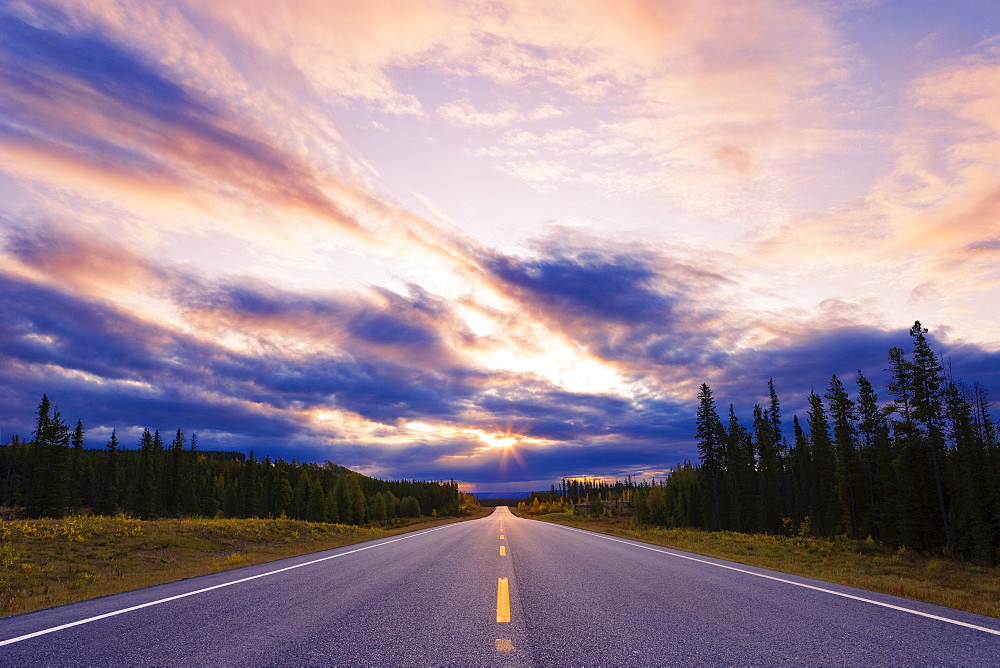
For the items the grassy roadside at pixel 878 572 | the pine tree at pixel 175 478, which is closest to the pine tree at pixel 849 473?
the grassy roadside at pixel 878 572

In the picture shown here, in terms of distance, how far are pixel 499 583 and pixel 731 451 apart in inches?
3065

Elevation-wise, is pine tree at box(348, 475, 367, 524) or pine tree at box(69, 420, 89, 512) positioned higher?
pine tree at box(69, 420, 89, 512)

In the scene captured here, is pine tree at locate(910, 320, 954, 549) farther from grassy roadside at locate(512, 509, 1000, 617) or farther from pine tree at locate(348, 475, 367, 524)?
pine tree at locate(348, 475, 367, 524)

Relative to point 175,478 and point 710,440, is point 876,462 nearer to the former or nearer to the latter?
point 710,440

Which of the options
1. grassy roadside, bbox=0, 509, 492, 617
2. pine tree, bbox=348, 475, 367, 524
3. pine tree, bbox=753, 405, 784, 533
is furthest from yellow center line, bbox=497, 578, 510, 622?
pine tree, bbox=348, 475, 367, 524

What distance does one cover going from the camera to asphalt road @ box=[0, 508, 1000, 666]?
4867 millimetres

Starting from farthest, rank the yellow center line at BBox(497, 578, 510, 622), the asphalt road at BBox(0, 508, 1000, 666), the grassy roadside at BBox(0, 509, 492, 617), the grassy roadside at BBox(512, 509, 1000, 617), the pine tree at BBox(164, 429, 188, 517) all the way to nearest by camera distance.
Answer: the pine tree at BBox(164, 429, 188, 517)
the grassy roadside at BBox(0, 509, 492, 617)
the grassy roadside at BBox(512, 509, 1000, 617)
the yellow center line at BBox(497, 578, 510, 622)
the asphalt road at BBox(0, 508, 1000, 666)

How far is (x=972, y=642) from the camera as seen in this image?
5.45 meters

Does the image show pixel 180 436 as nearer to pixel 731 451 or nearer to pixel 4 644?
pixel 731 451

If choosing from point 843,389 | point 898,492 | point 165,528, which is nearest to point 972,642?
point 165,528

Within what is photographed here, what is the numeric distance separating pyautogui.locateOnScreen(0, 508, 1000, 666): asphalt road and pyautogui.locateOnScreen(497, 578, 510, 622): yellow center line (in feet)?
0.12

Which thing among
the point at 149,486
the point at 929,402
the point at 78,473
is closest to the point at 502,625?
the point at 929,402

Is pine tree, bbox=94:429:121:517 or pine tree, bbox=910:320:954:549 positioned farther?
pine tree, bbox=94:429:121:517

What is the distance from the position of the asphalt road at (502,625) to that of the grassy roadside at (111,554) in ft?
11.2
